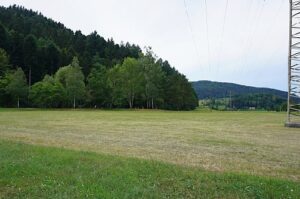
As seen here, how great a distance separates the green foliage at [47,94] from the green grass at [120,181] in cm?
8539

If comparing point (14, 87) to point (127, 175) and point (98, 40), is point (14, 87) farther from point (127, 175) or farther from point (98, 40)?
point (127, 175)

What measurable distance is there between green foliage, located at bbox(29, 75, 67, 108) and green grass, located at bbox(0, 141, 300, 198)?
280 ft

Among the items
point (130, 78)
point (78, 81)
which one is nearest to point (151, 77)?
point (130, 78)

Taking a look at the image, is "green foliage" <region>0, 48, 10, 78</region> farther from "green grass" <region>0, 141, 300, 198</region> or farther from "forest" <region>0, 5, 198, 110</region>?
"green grass" <region>0, 141, 300, 198</region>

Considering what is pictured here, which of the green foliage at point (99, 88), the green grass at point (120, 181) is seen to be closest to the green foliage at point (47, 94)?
the green foliage at point (99, 88)

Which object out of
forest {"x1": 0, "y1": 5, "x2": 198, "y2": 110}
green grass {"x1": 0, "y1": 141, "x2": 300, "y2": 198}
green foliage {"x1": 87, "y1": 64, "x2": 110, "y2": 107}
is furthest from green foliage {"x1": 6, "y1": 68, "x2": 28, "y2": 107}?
green grass {"x1": 0, "y1": 141, "x2": 300, "y2": 198}

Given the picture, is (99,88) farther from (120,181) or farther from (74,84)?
(120,181)

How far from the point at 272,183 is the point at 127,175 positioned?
3.72 m

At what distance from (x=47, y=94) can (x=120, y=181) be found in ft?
293

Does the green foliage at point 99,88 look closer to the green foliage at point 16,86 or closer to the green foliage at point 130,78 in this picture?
the green foliage at point 130,78

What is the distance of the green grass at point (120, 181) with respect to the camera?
29.1ft

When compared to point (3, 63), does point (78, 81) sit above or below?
below

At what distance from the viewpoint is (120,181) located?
9.85 metres

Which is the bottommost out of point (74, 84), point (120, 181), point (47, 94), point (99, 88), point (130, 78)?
point (120, 181)
